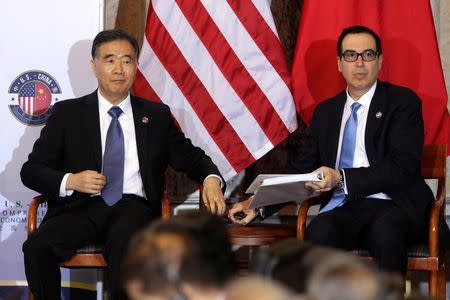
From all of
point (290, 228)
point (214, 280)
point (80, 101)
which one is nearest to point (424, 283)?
point (290, 228)

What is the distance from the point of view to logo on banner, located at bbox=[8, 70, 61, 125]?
4.29 m

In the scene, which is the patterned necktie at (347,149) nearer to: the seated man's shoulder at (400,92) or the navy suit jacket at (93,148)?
the seated man's shoulder at (400,92)

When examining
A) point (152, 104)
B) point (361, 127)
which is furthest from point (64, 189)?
point (361, 127)

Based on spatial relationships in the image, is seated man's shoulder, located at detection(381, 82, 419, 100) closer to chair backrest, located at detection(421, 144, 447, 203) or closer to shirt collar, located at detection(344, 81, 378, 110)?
shirt collar, located at detection(344, 81, 378, 110)

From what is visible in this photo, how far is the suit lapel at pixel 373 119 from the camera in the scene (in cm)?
374

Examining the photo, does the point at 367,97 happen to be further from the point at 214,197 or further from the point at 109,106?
the point at 109,106

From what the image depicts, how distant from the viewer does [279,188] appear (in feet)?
11.3

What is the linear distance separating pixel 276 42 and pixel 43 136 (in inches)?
54.3

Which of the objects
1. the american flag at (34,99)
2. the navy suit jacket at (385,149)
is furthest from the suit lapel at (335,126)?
the american flag at (34,99)

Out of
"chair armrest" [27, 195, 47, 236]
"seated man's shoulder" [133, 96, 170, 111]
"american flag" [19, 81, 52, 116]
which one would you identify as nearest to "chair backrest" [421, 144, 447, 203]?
"seated man's shoulder" [133, 96, 170, 111]

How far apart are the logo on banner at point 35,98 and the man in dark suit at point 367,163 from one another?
4.05 feet

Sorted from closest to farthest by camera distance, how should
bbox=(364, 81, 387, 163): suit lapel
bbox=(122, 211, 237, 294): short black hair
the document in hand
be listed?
bbox=(122, 211, 237, 294): short black hair, the document in hand, bbox=(364, 81, 387, 163): suit lapel

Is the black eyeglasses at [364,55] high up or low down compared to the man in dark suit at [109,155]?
up

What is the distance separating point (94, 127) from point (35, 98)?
0.54 meters
